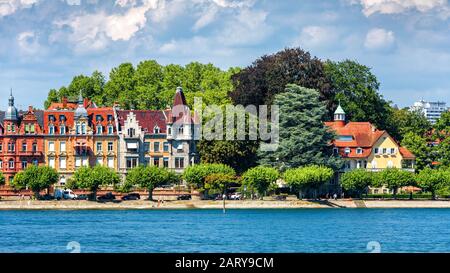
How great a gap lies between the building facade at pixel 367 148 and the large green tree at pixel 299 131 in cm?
795

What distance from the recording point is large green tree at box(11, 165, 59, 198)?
241 feet

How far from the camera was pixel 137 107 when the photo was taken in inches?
3824

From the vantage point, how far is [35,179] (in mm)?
73500

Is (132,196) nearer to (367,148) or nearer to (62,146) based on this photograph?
(62,146)

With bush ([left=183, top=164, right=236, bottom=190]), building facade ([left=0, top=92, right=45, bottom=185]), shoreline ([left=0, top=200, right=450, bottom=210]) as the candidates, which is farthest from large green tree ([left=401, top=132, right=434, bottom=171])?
building facade ([left=0, top=92, right=45, bottom=185])

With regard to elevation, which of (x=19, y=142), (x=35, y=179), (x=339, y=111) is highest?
(x=339, y=111)

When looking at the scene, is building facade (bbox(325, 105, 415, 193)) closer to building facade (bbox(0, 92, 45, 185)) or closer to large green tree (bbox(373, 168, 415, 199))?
large green tree (bbox(373, 168, 415, 199))

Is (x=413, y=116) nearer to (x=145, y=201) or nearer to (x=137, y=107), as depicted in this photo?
(x=137, y=107)

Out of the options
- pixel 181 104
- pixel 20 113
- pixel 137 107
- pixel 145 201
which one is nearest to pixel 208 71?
pixel 137 107

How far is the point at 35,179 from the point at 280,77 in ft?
69.7

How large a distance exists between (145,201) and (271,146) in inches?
404

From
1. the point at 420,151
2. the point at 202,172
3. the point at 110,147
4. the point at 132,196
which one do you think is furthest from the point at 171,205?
the point at 420,151

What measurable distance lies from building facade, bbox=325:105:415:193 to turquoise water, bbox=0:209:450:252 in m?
14.2

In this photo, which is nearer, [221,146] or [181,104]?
[221,146]
